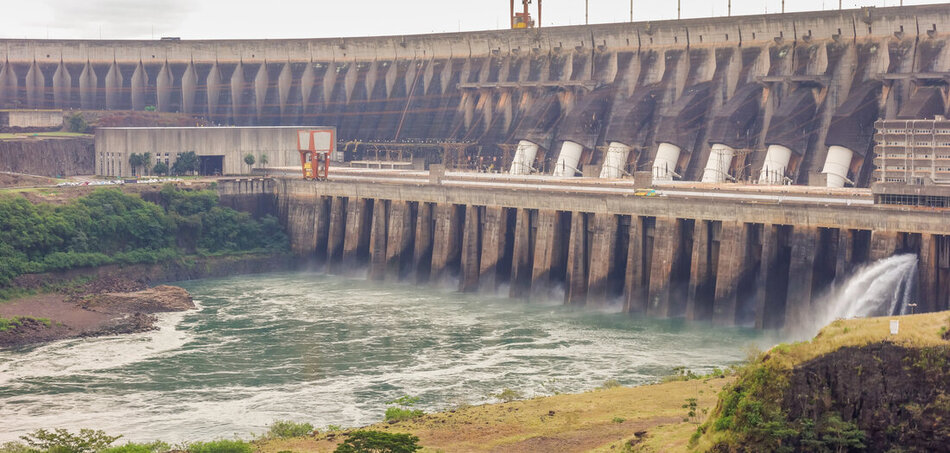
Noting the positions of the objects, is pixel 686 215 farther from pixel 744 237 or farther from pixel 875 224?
pixel 875 224

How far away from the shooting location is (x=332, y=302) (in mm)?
83938

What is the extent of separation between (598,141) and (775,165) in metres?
20.8

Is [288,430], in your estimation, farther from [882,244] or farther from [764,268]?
[882,244]

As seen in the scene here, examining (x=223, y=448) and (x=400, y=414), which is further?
(x=400, y=414)

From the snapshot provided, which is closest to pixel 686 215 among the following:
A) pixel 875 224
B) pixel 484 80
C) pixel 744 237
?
pixel 744 237

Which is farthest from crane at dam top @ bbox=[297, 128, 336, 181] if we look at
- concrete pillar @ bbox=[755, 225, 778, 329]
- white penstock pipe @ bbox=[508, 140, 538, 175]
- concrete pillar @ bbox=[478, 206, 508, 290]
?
concrete pillar @ bbox=[755, 225, 778, 329]

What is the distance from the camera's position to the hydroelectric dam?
7138 cm

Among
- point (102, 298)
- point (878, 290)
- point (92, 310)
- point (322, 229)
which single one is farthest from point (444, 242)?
point (878, 290)

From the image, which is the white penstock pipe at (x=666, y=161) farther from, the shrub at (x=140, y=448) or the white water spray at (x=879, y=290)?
the shrub at (x=140, y=448)

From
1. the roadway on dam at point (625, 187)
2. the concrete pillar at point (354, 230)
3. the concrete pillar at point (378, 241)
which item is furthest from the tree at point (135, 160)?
the concrete pillar at point (378, 241)

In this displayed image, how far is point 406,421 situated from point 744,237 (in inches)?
1202

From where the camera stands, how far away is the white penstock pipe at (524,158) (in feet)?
372

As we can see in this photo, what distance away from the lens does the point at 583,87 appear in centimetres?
11725

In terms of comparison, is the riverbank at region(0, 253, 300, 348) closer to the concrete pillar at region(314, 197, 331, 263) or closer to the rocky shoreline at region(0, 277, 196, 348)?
the rocky shoreline at region(0, 277, 196, 348)
